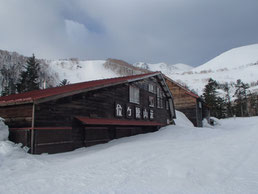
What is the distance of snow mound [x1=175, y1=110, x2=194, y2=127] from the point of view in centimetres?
2721

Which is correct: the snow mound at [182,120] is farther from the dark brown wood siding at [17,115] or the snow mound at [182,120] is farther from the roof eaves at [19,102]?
the roof eaves at [19,102]

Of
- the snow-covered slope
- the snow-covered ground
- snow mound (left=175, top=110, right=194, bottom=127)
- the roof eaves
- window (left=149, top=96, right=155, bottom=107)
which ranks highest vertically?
the snow-covered slope

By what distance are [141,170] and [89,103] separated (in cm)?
674

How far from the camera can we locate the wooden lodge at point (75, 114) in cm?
1024

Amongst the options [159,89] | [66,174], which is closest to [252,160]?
[66,174]

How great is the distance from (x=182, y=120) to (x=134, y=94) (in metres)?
12.9

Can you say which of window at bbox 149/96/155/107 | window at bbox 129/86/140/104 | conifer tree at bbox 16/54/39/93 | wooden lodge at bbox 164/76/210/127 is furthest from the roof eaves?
conifer tree at bbox 16/54/39/93

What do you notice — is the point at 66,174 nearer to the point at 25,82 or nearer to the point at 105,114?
the point at 105,114

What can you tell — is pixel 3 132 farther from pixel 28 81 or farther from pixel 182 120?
pixel 28 81

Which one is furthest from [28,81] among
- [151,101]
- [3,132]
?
[3,132]

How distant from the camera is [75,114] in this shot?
12.2 meters

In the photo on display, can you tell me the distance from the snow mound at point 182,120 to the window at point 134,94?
32.7 ft

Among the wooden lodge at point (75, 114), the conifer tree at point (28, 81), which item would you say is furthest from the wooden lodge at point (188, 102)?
the conifer tree at point (28, 81)

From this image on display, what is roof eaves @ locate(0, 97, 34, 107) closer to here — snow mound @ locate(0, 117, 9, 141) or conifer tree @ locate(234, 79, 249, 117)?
snow mound @ locate(0, 117, 9, 141)
